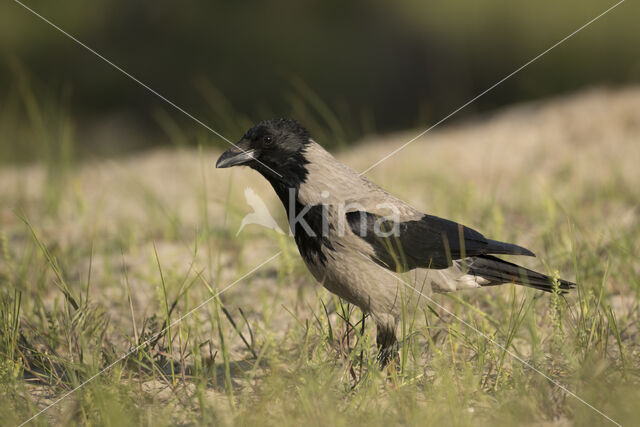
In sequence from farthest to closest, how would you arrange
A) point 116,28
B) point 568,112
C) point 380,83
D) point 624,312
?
1. point 116,28
2. point 380,83
3. point 568,112
4. point 624,312

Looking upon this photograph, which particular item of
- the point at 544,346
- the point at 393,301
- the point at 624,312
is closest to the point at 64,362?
the point at 393,301

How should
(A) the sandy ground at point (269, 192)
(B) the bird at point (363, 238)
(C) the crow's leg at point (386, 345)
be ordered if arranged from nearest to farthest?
(B) the bird at point (363, 238) → (C) the crow's leg at point (386, 345) → (A) the sandy ground at point (269, 192)

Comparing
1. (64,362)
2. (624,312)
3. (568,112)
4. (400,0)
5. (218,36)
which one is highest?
(400,0)

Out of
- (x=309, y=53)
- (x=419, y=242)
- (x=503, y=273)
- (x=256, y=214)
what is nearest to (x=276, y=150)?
(x=419, y=242)

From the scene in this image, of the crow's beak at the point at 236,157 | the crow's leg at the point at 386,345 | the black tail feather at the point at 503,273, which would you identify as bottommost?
the crow's leg at the point at 386,345

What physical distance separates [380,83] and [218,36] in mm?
3434

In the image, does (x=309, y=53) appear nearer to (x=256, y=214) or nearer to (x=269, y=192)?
(x=269, y=192)

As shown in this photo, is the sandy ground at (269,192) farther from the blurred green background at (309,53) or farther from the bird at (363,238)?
the blurred green background at (309,53)

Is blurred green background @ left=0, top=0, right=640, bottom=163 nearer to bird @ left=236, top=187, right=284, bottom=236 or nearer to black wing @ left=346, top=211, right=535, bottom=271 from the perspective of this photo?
bird @ left=236, top=187, right=284, bottom=236

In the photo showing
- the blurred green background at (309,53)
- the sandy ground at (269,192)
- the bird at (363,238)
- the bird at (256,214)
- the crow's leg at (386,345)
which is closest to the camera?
the bird at (363,238)

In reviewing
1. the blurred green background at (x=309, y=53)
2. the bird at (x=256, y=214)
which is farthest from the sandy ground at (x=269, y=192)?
the blurred green background at (x=309, y=53)

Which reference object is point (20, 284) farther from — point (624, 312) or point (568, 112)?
point (568, 112)

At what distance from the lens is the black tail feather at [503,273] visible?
2.77 m

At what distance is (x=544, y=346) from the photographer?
2.87m
